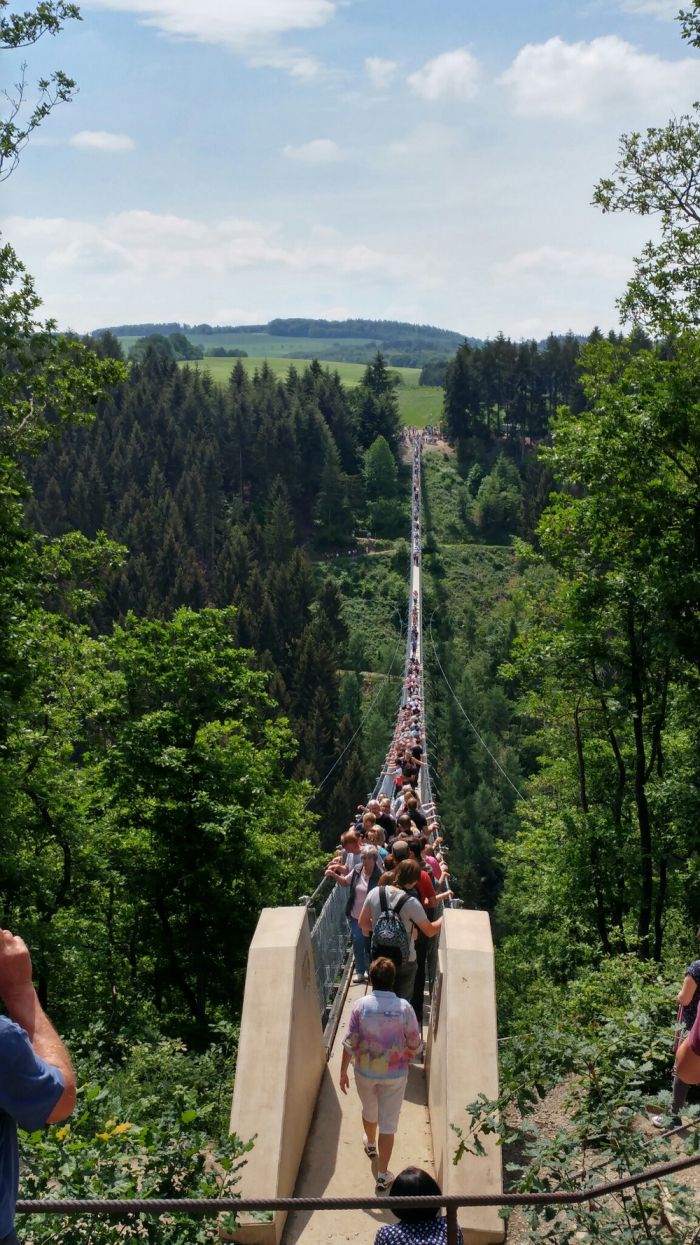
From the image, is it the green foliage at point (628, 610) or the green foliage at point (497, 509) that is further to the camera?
the green foliage at point (497, 509)

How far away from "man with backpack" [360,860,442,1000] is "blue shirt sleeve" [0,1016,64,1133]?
12.5ft

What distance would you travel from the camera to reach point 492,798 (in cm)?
6194

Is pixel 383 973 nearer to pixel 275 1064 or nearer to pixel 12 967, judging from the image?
pixel 275 1064

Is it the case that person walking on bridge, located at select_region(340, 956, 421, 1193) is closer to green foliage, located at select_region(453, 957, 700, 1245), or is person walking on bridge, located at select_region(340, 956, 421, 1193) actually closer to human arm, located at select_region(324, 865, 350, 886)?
green foliage, located at select_region(453, 957, 700, 1245)

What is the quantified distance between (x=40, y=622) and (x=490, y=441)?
114567 millimetres

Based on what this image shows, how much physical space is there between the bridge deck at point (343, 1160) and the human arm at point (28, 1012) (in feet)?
10.9

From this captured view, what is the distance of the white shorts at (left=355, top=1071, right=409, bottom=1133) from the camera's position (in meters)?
5.65

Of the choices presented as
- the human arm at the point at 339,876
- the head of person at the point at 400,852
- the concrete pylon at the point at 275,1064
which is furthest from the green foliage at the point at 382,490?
the concrete pylon at the point at 275,1064

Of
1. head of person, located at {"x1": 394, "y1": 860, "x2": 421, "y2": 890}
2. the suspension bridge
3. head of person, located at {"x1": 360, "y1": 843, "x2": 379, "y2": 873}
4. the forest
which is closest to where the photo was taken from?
the forest

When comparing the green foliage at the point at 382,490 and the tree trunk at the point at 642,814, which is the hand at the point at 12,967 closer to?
the tree trunk at the point at 642,814

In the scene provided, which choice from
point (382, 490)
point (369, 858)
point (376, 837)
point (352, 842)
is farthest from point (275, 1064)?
point (382, 490)

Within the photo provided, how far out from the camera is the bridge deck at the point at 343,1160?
5.43 m

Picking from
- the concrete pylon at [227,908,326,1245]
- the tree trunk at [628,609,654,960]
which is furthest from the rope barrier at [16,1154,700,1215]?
the tree trunk at [628,609,654,960]

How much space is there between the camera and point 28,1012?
2.73 meters
